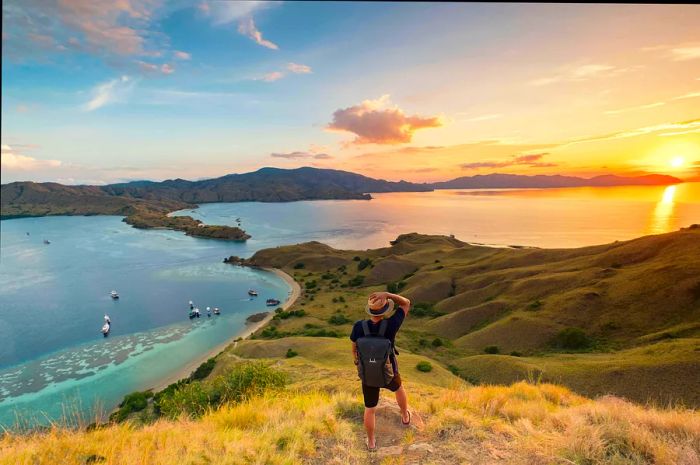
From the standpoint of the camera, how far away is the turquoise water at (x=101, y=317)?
134 feet

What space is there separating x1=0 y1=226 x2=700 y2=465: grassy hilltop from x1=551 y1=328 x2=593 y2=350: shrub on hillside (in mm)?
162

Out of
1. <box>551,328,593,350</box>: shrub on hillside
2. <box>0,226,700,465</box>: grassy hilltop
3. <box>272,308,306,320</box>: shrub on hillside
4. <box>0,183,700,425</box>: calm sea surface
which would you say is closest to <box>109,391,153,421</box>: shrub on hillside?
<box>0,226,700,465</box>: grassy hilltop

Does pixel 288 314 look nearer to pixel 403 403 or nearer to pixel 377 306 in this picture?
pixel 403 403

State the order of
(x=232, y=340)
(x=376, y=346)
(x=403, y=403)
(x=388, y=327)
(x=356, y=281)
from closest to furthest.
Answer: (x=376, y=346) < (x=388, y=327) < (x=403, y=403) < (x=232, y=340) < (x=356, y=281)

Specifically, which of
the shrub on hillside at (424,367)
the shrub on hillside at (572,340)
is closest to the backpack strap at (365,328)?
the shrub on hillside at (424,367)

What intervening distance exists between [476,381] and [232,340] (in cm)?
3991

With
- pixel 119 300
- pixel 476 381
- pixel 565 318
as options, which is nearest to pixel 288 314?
pixel 476 381

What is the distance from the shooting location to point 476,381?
86.4 ft

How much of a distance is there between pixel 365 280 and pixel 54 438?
2954 inches

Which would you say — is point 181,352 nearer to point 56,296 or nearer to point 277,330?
point 277,330

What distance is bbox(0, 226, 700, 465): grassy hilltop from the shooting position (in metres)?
6.00

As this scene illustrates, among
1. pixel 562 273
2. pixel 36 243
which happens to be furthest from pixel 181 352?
pixel 36 243

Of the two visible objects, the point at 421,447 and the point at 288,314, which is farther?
the point at 288,314

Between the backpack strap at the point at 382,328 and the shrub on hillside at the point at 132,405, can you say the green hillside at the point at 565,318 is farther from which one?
the shrub on hillside at the point at 132,405
